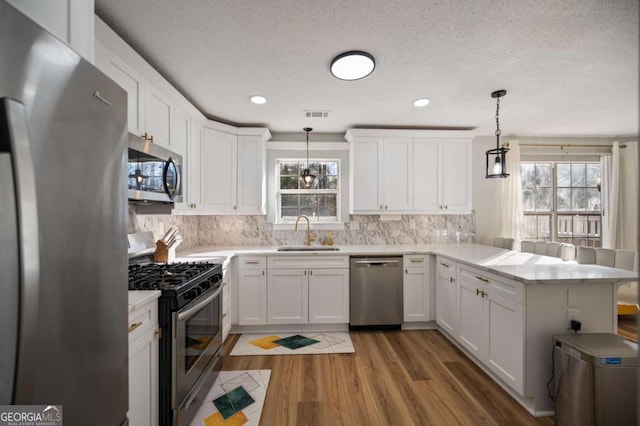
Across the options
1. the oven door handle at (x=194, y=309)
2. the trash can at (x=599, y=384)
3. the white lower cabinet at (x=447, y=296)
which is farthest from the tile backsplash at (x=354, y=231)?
the trash can at (x=599, y=384)

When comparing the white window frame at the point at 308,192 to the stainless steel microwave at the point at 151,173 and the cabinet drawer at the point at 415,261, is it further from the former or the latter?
the stainless steel microwave at the point at 151,173

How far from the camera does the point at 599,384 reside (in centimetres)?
152

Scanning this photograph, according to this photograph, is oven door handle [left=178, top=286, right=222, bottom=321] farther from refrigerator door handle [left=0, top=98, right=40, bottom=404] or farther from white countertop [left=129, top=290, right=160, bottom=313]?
refrigerator door handle [left=0, top=98, right=40, bottom=404]

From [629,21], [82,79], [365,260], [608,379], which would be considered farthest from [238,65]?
[608,379]

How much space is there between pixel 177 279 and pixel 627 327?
16.3 ft

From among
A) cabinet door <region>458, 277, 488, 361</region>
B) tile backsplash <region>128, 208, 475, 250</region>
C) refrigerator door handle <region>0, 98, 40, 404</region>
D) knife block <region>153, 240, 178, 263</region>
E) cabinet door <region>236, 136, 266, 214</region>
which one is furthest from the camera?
tile backsplash <region>128, 208, 475, 250</region>

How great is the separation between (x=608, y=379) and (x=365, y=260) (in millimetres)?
2010

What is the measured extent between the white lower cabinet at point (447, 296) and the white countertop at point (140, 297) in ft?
8.56

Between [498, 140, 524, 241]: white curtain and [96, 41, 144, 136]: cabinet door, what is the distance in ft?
14.4

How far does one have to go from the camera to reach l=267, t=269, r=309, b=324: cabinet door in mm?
3123

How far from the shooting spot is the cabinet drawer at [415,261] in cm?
323

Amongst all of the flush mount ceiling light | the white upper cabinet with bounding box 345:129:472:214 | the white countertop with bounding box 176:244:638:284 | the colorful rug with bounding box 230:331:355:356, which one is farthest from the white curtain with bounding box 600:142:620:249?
the flush mount ceiling light

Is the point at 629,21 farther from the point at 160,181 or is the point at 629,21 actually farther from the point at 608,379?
the point at 160,181

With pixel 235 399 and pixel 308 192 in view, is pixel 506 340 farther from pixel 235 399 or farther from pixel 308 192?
pixel 308 192
